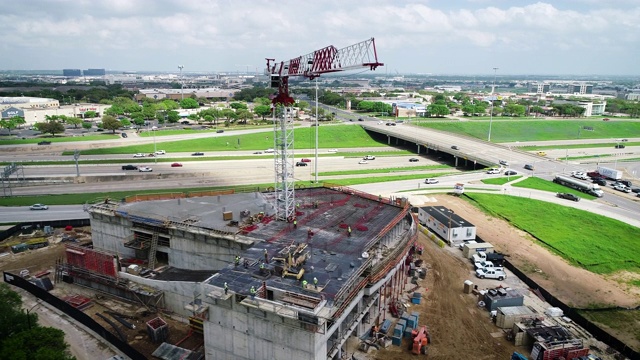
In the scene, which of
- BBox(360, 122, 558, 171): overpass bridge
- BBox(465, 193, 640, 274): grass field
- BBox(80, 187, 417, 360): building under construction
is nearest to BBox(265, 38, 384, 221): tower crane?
BBox(80, 187, 417, 360): building under construction

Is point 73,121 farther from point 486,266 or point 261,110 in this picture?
point 486,266

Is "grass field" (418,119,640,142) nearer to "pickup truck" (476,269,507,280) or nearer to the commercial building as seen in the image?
the commercial building

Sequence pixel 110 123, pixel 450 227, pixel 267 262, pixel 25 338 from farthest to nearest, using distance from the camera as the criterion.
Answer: pixel 110 123, pixel 450 227, pixel 267 262, pixel 25 338

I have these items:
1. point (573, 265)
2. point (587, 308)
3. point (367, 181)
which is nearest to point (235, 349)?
point (587, 308)

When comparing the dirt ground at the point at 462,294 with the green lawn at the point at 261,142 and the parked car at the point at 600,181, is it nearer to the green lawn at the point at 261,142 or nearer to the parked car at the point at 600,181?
the parked car at the point at 600,181

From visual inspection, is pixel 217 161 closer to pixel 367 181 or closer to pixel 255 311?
pixel 367 181

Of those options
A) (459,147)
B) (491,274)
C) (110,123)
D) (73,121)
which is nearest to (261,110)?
(110,123)
